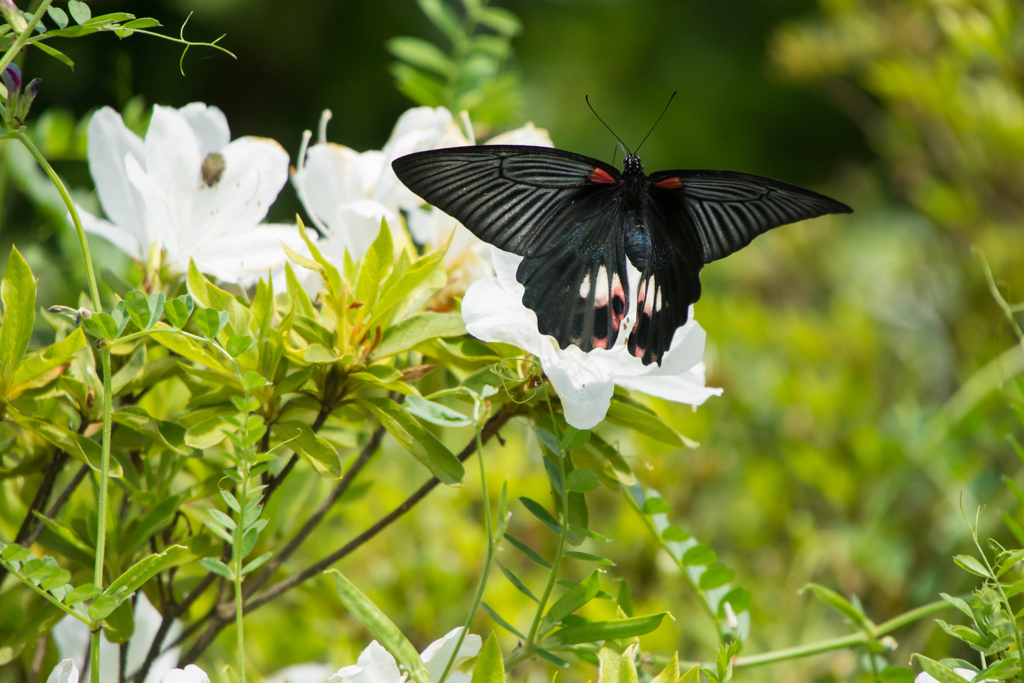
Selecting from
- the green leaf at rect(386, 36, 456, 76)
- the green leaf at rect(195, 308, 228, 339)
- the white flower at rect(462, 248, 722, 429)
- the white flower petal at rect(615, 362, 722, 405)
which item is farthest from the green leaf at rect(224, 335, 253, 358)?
the green leaf at rect(386, 36, 456, 76)

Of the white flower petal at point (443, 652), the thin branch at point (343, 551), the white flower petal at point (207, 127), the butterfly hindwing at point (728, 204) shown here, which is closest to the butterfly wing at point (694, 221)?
the butterfly hindwing at point (728, 204)

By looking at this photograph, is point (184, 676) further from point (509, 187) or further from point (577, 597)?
point (509, 187)

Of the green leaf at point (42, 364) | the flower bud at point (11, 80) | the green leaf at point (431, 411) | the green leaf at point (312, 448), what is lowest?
the green leaf at point (312, 448)

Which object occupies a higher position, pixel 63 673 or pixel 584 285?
pixel 584 285

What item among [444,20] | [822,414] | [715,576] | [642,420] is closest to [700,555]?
[715,576]

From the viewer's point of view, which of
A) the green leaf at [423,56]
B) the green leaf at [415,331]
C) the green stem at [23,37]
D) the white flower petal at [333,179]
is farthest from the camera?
the green leaf at [423,56]

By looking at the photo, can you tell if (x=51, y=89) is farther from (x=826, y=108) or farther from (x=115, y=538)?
(x=826, y=108)

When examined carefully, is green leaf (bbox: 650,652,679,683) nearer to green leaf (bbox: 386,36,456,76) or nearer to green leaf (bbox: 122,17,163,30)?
green leaf (bbox: 122,17,163,30)

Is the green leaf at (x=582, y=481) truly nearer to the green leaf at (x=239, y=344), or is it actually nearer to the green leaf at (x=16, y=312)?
the green leaf at (x=239, y=344)
